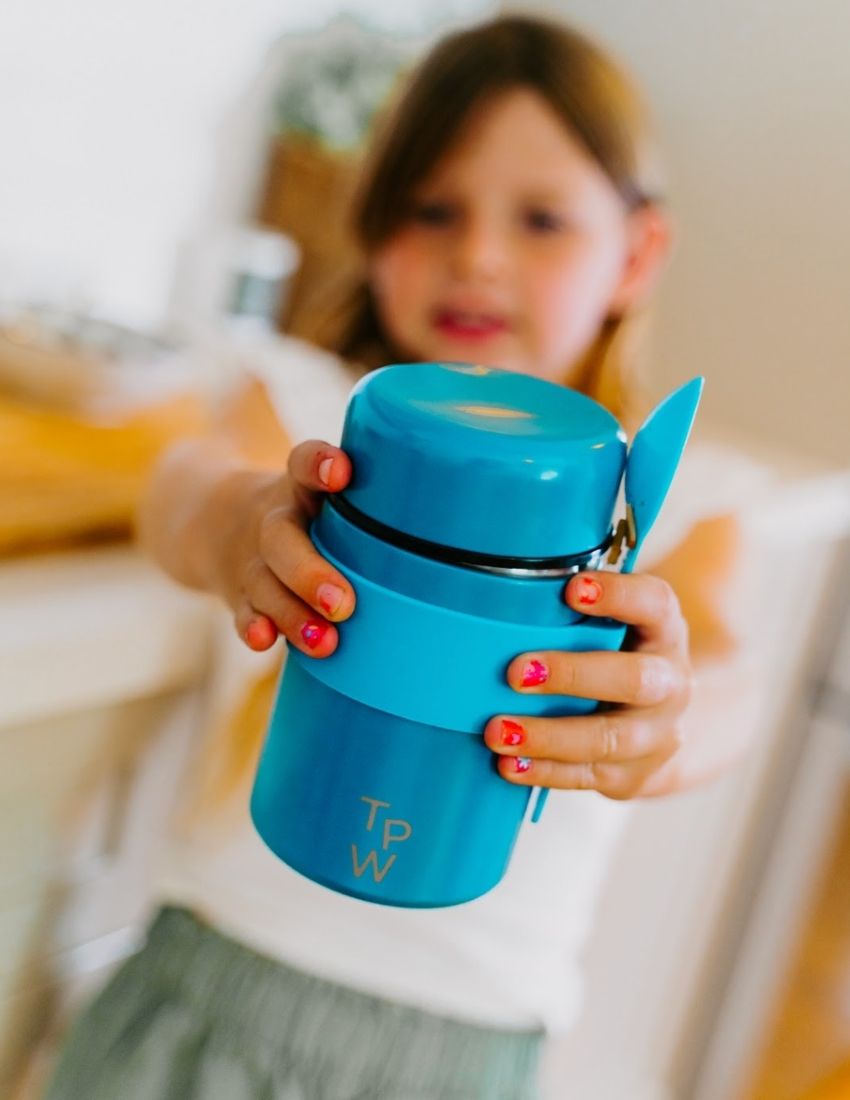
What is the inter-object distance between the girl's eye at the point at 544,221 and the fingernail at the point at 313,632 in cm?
15

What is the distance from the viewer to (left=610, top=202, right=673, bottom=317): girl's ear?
0.36 m

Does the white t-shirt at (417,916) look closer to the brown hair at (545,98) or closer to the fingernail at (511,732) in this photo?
the brown hair at (545,98)

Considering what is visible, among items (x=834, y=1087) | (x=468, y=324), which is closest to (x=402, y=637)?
(x=468, y=324)

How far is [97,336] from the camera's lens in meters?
0.55

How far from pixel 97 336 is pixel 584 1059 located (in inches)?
24.6

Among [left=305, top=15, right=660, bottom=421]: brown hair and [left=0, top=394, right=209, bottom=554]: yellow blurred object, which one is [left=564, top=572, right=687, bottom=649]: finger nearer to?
[left=305, top=15, right=660, bottom=421]: brown hair

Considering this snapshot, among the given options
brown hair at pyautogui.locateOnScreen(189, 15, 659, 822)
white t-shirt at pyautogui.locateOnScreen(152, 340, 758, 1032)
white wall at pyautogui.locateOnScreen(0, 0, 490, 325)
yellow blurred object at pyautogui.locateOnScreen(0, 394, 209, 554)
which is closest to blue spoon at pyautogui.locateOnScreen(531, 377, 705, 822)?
brown hair at pyautogui.locateOnScreen(189, 15, 659, 822)

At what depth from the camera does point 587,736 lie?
24 cm

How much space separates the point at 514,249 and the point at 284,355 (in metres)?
0.17

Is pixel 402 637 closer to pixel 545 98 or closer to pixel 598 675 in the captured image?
pixel 598 675

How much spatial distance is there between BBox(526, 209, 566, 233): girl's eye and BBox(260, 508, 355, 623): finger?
123mm

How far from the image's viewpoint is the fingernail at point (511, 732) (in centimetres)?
22

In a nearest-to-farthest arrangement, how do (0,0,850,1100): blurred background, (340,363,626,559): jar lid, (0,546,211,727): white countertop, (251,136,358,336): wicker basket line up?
(340,363,626,559): jar lid, (0,0,850,1100): blurred background, (0,546,211,727): white countertop, (251,136,358,336): wicker basket

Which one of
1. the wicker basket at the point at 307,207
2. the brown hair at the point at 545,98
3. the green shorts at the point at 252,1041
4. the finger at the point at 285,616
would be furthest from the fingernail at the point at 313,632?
the wicker basket at the point at 307,207
